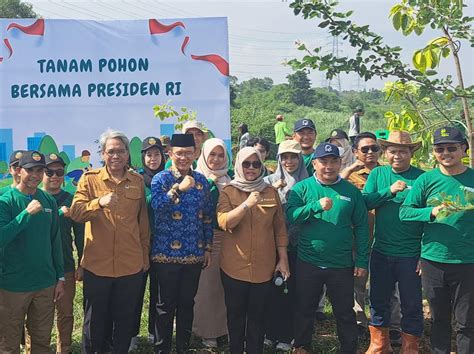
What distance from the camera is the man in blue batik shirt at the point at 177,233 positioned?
3764 millimetres

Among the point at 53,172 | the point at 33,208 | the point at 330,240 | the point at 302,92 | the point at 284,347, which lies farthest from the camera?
the point at 302,92

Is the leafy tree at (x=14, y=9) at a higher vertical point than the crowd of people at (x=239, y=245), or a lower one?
higher

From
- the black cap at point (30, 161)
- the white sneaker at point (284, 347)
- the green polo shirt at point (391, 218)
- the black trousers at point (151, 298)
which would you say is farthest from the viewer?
the white sneaker at point (284, 347)

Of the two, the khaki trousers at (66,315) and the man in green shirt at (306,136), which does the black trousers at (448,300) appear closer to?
the man in green shirt at (306,136)

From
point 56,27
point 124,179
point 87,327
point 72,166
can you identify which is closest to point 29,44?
point 56,27

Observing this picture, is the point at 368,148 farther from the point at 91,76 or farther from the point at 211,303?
the point at 91,76

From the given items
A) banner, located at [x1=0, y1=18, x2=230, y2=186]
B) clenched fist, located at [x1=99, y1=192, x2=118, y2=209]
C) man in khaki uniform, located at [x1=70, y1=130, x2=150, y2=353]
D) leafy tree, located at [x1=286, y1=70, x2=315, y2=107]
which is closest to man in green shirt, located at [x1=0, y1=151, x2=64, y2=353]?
man in khaki uniform, located at [x1=70, y1=130, x2=150, y2=353]

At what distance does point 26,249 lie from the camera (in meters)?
3.41

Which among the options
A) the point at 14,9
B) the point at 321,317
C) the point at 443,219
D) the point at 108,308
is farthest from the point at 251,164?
the point at 14,9

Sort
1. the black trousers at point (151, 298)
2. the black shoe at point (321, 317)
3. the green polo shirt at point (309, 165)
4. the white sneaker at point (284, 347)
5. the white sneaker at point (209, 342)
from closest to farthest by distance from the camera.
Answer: the black trousers at point (151, 298), the white sneaker at point (284, 347), the white sneaker at point (209, 342), the green polo shirt at point (309, 165), the black shoe at point (321, 317)

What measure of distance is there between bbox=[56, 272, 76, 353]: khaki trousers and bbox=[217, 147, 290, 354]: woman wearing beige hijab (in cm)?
133

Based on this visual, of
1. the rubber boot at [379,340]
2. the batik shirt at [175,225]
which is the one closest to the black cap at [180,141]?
the batik shirt at [175,225]

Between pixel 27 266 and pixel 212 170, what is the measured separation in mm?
1659

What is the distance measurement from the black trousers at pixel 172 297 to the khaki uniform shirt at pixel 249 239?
Answer: 30cm
